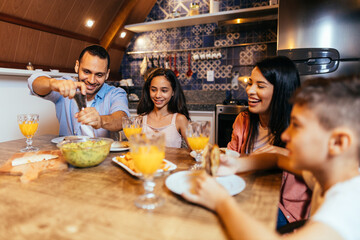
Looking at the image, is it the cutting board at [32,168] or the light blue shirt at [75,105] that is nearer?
the cutting board at [32,168]

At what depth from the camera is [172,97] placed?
2.24 m

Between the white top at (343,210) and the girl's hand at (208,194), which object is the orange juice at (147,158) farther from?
the white top at (343,210)

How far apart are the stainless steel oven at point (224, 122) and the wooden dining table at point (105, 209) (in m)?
2.07

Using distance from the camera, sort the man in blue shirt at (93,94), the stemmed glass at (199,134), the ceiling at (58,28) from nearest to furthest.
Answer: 1. the stemmed glass at (199,134)
2. the man in blue shirt at (93,94)
3. the ceiling at (58,28)

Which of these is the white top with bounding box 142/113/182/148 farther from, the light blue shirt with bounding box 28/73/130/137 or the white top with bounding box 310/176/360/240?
the white top with bounding box 310/176/360/240

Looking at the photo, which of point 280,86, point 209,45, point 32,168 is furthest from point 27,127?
point 209,45

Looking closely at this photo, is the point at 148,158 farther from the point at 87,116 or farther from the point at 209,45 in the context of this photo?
the point at 209,45

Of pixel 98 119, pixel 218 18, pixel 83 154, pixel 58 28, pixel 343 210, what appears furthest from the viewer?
pixel 218 18

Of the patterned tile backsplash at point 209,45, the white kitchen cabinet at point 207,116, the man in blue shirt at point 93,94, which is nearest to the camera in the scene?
the man in blue shirt at point 93,94

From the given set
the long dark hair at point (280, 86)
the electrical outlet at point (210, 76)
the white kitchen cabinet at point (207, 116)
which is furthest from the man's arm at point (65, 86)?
the electrical outlet at point (210, 76)

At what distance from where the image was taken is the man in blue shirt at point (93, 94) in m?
1.73

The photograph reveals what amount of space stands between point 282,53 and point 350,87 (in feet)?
6.73

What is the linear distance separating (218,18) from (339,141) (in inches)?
123

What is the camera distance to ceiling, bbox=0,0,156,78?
2.63m
